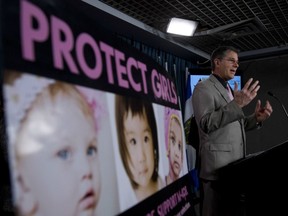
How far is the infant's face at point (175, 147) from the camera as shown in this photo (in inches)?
41.5

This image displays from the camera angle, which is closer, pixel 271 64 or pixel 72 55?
pixel 72 55

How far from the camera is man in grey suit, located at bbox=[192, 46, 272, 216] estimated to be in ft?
5.37

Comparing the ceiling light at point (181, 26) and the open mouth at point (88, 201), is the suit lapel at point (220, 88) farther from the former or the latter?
the open mouth at point (88, 201)

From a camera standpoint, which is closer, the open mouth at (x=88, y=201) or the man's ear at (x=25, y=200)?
the man's ear at (x=25, y=200)

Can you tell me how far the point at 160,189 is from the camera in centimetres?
92

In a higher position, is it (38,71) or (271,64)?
(271,64)

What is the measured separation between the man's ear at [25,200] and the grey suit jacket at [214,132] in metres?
1.31

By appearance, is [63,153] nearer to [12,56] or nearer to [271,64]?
[12,56]

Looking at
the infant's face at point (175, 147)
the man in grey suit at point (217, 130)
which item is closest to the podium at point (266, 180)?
the man in grey suit at point (217, 130)

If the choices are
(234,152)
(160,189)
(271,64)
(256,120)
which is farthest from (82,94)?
(271,64)

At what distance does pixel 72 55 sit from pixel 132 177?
1.24ft

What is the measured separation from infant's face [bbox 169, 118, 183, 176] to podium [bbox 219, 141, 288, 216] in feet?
1.43

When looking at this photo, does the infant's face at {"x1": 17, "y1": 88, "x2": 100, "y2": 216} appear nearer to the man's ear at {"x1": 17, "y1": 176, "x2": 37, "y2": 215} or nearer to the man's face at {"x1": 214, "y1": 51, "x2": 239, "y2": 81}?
the man's ear at {"x1": 17, "y1": 176, "x2": 37, "y2": 215}

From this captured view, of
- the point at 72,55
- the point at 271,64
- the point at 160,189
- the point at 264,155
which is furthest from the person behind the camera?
the point at 271,64
